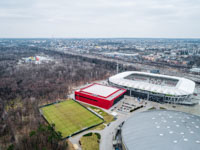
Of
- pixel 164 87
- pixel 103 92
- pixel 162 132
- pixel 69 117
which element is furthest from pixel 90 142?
pixel 164 87

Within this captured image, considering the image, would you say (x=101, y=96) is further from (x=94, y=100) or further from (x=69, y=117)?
(x=69, y=117)

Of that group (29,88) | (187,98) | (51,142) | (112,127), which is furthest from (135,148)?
(29,88)

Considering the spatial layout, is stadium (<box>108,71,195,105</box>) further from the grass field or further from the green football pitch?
the grass field

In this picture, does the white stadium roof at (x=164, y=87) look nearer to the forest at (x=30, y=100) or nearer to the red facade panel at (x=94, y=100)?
the red facade panel at (x=94, y=100)

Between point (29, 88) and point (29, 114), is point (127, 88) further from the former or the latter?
point (29, 88)

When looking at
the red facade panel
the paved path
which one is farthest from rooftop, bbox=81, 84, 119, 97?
the paved path

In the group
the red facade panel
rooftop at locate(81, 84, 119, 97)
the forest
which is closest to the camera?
the forest
